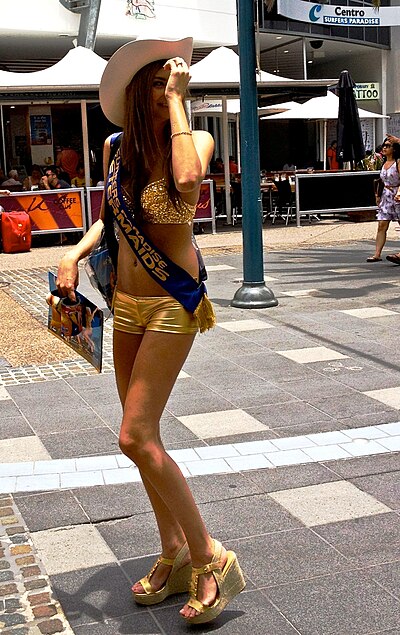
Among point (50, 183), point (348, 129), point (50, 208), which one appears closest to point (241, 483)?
point (50, 208)

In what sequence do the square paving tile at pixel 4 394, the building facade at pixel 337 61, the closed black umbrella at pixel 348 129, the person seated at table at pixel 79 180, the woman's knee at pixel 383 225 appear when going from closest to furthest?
1. the square paving tile at pixel 4 394
2. the woman's knee at pixel 383 225
3. the person seated at table at pixel 79 180
4. the closed black umbrella at pixel 348 129
5. the building facade at pixel 337 61

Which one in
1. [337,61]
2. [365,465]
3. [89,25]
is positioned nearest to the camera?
[365,465]

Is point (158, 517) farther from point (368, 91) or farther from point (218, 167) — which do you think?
point (368, 91)

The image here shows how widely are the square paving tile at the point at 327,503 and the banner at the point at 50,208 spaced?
38.6ft

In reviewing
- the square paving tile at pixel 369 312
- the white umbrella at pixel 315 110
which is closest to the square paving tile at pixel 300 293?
the square paving tile at pixel 369 312

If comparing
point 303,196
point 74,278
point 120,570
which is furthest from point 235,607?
point 303,196

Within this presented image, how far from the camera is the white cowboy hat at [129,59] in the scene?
126 inches

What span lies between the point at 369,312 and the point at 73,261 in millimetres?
6325

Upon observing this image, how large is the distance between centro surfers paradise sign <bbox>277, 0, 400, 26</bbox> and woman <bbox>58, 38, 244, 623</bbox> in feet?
56.9

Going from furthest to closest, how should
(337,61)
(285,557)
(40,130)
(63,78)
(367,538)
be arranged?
(337,61)
(40,130)
(63,78)
(367,538)
(285,557)

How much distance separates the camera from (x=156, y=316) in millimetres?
3275

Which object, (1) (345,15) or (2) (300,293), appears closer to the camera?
(2) (300,293)

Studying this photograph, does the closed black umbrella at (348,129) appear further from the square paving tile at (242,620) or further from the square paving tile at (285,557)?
the square paving tile at (242,620)

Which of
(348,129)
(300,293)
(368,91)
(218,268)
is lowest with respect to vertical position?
(300,293)
